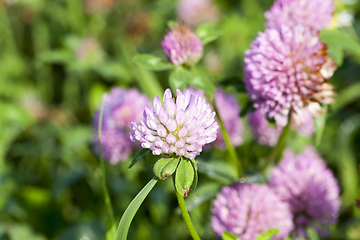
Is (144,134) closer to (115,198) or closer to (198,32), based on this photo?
(198,32)

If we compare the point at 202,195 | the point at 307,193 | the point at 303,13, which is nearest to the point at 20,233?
the point at 202,195

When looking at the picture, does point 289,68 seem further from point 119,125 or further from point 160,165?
point 119,125

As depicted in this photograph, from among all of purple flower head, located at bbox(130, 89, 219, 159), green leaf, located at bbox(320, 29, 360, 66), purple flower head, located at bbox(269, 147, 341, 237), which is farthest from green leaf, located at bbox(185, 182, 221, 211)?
green leaf, located at bbox(320, 29, 360, 66)

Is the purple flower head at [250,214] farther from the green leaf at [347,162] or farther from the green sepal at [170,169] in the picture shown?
the green leaf at [347,162]

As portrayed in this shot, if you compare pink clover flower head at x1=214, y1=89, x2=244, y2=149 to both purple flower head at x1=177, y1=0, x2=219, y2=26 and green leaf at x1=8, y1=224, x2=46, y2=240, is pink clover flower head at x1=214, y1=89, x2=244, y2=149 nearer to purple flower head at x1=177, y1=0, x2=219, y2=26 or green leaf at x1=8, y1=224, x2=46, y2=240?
green leaf at x1=8, y1=224, x2=46, y2=240

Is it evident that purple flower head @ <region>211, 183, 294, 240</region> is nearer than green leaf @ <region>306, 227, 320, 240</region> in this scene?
Yes

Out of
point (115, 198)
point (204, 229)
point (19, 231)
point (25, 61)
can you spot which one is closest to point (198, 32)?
point (204, 229)

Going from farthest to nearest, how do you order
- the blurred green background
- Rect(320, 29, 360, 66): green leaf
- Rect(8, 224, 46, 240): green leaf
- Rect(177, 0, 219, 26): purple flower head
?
Rect(177, 0, 219, 26): purple flower head, the blurred green background, Rect(8, 224, 46, 240): green leaf, Rect(320, 29, 360, 66): green leaf

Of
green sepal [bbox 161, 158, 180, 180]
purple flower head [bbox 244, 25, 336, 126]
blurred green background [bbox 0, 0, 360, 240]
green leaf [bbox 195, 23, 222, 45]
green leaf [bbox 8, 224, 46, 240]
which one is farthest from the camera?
blurred green background [bbox 0, 0, 360, 240]
